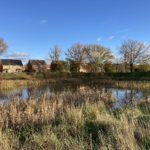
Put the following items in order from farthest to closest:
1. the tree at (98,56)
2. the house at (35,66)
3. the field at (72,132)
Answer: the house at (35,66) < the tree at (98,56) < the field at (72,132)

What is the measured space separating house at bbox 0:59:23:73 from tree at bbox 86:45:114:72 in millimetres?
25961

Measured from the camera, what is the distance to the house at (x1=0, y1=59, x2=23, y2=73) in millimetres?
76875

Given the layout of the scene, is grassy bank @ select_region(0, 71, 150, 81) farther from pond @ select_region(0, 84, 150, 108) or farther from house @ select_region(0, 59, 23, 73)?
house @ select_region(0, 59, 23, 73)

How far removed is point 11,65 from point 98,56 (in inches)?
1201

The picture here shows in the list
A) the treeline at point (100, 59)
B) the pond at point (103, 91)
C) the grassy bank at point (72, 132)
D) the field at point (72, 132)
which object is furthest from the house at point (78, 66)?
the grassy bank at point (72, 132)

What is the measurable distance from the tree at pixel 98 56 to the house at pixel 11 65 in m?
26.0

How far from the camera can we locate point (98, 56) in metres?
62.4

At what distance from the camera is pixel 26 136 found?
6.63m

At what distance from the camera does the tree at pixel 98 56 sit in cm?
6166

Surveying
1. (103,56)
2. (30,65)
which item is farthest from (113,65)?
(30,65)

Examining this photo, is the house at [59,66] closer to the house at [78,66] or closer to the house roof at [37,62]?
the house at [78,66]

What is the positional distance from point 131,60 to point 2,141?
5551cm

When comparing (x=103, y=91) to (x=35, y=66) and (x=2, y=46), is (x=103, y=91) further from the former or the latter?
(x=35, y=66)

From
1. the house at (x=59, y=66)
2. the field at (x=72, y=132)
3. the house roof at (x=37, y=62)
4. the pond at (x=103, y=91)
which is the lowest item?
the pond at (x=103, y=91)
